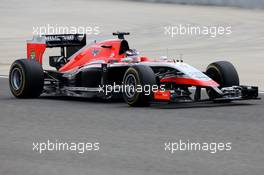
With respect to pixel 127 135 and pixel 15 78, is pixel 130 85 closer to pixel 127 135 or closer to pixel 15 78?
pixel 15 78

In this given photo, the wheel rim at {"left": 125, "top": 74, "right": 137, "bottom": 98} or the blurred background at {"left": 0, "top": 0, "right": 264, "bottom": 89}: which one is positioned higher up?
the blurred background at {"left": 0, "top": 0, "right": 264, "bottom": 89}

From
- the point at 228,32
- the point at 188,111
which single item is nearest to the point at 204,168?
the point at 188,111

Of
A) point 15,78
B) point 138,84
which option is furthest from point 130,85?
point 15,78

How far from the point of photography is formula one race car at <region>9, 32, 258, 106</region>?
51.3ft

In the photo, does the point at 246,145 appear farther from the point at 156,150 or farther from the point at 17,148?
the point at 17,148

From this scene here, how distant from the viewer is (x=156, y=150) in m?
11.5

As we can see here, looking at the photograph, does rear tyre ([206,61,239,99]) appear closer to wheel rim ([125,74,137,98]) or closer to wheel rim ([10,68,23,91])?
wheel rim ([125,74,137,98])

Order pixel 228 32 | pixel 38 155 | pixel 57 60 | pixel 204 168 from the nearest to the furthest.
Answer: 1. pixel 204 168
2. pixel 38 155
3. pixel 57 60
4. pixel 228 32

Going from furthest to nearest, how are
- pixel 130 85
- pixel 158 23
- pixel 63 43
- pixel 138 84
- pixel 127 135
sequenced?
1. pixel 158 23
2. pixel 63 43
3. pixel 130 85
4. pixel 138 84
5. pixel 127 135

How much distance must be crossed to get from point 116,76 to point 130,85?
749mm

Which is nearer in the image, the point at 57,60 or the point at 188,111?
the point at 188,111

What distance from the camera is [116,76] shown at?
54.2 feet

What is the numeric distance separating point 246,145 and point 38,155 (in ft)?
7.61

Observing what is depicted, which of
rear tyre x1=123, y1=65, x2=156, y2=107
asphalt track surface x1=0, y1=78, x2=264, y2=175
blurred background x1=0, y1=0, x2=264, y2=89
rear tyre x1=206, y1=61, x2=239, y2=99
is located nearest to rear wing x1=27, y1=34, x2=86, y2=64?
asphalt track surface x1=0, y1=78, x2=264, y2=175
